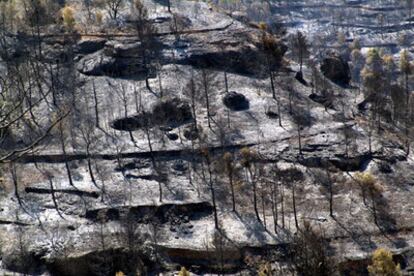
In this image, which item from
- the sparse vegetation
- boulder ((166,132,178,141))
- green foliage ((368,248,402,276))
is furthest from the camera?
boulder ((166,132,178,141))

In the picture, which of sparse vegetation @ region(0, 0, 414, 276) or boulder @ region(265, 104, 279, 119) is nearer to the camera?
sparse vegetation @ region(0, 0, 414, 276)

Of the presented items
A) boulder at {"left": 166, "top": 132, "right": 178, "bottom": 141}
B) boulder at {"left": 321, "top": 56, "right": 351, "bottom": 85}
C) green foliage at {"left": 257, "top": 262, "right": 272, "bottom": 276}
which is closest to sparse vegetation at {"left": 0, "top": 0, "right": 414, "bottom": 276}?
boulder at {"left": 321, "top": 56, "right": 351, "bottom": 85}

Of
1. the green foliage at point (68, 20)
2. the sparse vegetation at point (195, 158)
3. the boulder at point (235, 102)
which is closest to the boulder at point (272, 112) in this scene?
the sparse vegetation at point (195, 158)

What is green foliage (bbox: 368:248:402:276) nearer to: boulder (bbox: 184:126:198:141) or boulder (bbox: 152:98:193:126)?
boulder (bbox: 184:126:198:141)

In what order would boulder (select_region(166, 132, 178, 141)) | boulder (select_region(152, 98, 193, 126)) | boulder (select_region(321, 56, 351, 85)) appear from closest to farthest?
boulder (select_region(166, 132, 178, 141)) < boulder (select_region(152, 98, 193, 126)) < boulder (select_region(321, 56, 351, 85))

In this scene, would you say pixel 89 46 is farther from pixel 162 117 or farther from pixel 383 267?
pixel 383 267

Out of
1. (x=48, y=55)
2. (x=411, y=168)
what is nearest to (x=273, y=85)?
(x=411, y=168)

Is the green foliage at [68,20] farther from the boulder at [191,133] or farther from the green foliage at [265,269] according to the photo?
the green foliage at [265,269]
